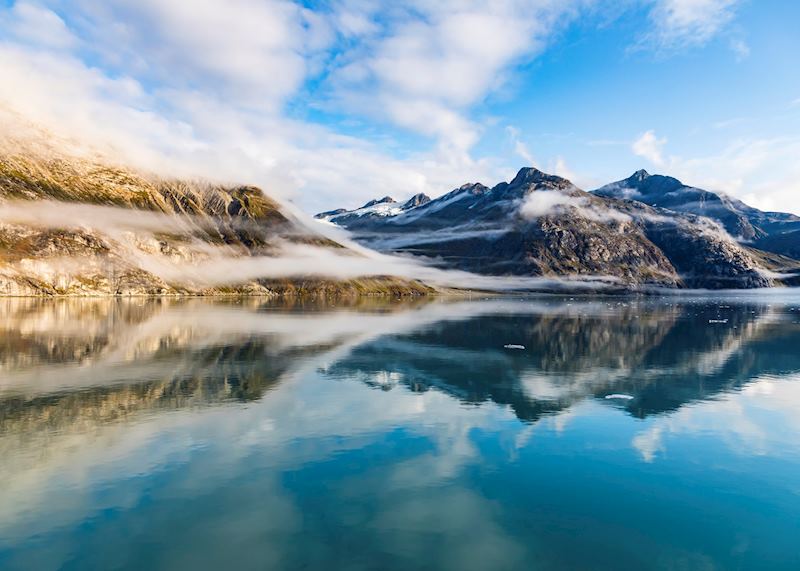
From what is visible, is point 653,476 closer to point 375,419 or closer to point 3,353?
point 375,419

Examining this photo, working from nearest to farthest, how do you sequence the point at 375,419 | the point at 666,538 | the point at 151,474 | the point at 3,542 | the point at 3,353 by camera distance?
1. the point at 3,542
2. the point at 666,538
3. the point at 151,474
4. the point at 375,419
5. the point at 3,353

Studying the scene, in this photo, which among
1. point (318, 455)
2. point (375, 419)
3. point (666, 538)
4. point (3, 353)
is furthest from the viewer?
point (3, 353)

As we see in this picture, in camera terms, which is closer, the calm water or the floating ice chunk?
the calm water

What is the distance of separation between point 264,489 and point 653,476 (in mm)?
23509

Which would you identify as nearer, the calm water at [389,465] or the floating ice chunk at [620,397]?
the calm water at [389,465]

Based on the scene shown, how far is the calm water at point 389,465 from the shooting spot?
22656 mm

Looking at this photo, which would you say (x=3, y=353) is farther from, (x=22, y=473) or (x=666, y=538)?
(x=666, y=538)

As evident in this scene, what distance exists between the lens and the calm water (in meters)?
22.7

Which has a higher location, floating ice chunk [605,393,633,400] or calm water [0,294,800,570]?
calm water [0,294,800,570]

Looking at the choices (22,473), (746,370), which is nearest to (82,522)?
(22,473)

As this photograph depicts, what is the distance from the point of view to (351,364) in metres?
71.2

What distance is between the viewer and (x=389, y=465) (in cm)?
3278

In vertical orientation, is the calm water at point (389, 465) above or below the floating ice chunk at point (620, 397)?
above

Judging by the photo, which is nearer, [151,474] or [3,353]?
[151,474]
